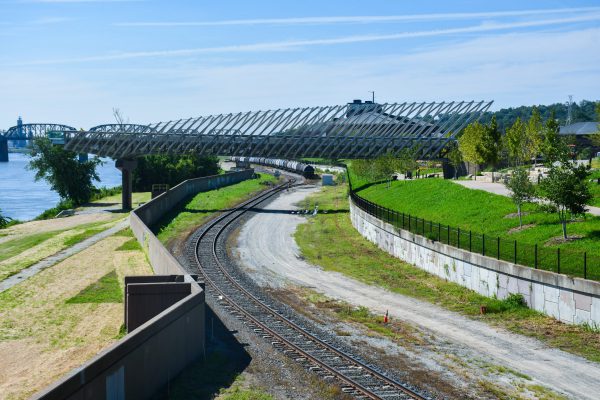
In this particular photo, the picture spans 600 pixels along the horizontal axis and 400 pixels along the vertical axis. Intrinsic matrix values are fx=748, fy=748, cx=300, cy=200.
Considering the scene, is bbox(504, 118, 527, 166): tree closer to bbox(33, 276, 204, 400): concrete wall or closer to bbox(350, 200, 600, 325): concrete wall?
bbox(350, 200, 600, 325): concrete wall

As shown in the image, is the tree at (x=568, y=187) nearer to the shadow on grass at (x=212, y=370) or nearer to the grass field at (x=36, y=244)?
the shadow on grass at (x=212, y=370)

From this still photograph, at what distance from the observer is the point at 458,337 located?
28.9 m

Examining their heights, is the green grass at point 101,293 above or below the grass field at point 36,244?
above

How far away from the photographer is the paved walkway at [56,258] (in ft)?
137

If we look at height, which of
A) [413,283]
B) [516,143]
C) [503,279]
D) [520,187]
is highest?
[516,143]

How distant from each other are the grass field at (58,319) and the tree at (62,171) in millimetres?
62984

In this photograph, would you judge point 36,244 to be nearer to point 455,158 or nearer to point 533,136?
point 455,158

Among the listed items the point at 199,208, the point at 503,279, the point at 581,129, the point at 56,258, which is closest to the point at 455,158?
the point at 199,208

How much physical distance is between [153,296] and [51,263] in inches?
914

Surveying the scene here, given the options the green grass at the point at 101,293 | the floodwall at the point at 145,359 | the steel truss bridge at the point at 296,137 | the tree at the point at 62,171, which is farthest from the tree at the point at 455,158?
the floodwall at the point at 145,359

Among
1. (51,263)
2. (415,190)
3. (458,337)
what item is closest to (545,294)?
(458,337)

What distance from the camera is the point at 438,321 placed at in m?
31.7

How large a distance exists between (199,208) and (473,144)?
3040 centimetres

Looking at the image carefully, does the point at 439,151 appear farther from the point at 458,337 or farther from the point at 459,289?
the point at 458,337
